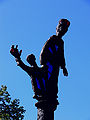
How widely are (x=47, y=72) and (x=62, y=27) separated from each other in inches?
55.9

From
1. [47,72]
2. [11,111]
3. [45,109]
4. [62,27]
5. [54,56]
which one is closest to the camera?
[45,109]

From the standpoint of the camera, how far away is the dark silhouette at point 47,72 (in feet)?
13.6

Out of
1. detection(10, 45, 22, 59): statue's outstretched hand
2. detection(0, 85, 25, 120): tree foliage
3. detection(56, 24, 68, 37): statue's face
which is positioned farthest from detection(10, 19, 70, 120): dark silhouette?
detection(0, 85, 25, 120): tree foliage

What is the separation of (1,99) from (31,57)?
14.0 meters

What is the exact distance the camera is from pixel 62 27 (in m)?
5.36

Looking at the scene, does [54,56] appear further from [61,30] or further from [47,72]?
[61,30]

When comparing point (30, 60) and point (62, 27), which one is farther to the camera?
point (62, 27)

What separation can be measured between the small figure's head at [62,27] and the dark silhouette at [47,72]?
27 centimetres

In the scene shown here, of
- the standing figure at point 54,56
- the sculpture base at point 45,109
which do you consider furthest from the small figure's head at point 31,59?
the sculpture base at point 45,109

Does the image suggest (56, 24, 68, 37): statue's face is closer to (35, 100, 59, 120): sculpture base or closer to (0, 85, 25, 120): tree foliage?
(35, 100, 59, 120): sculpture base

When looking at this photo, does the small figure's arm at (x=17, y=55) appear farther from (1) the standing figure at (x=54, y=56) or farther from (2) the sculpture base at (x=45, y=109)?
(2) the sculpture base at (x=45, y=109)

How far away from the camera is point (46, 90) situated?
14.3 ft

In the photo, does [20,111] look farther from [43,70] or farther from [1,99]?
[43,70]

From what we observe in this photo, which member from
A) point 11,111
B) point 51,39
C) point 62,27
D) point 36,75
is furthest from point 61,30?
point 11,111
